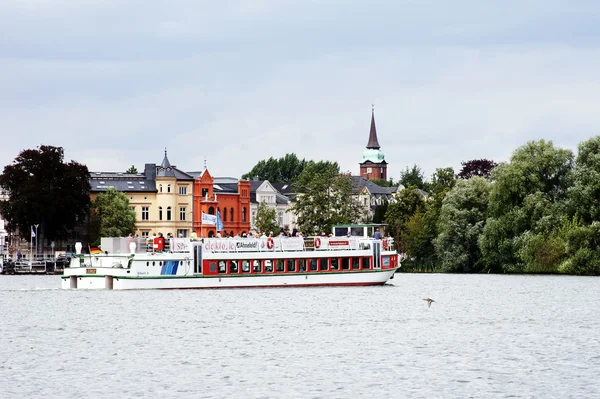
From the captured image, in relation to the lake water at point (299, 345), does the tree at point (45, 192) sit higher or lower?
higher

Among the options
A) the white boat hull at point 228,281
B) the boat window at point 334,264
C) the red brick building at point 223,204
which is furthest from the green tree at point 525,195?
the red brick building at point 223,204

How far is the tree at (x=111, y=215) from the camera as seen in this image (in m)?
161

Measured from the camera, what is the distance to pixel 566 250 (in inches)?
4176

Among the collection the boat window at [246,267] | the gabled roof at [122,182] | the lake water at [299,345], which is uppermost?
the gabled roof at [122,182]

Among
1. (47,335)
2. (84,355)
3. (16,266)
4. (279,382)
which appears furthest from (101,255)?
(16,266)

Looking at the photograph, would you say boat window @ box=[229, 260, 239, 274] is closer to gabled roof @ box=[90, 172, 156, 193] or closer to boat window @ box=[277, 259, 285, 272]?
boat window @ box=[277, 259, 285, 272]

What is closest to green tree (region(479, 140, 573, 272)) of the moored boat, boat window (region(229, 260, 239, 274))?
the moored boat

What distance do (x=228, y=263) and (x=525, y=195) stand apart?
3402 cm

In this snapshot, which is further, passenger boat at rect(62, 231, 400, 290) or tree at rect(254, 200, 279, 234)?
tree at rect(254, 200, 279, 234)

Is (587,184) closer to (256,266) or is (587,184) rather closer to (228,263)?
(256,266)

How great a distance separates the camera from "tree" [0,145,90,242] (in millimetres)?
145250

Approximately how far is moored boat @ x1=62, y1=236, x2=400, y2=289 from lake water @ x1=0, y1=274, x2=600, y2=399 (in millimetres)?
1471

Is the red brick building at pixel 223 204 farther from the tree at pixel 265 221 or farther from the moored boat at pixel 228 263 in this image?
the moored boat at pixel 228 263

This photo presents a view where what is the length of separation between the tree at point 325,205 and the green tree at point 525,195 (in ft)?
163
